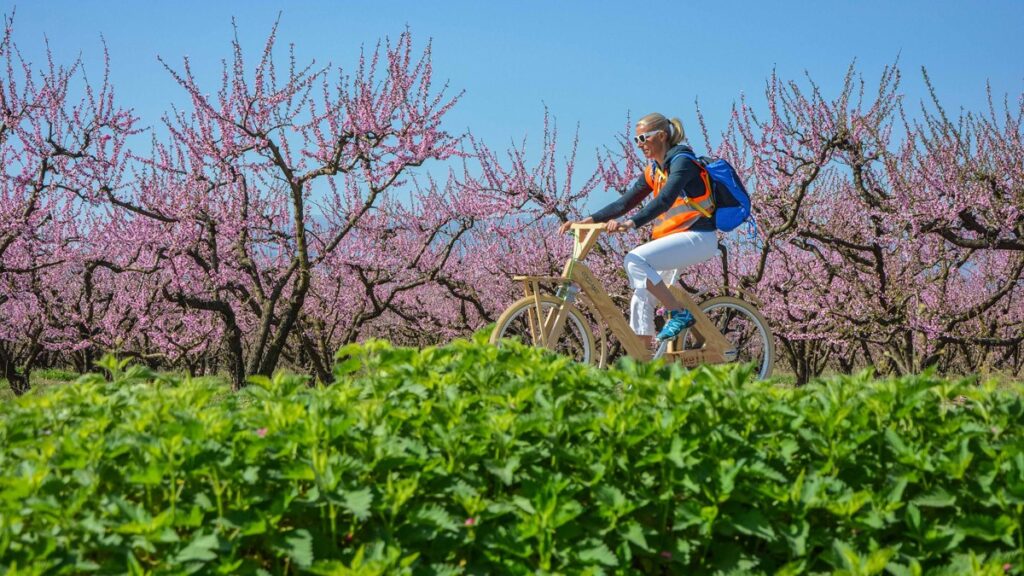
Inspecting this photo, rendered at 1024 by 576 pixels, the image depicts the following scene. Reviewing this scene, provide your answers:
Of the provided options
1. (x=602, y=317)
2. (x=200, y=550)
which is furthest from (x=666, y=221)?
(x=200, y=550)

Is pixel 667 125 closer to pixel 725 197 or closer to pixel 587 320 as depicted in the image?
pixel 725 197

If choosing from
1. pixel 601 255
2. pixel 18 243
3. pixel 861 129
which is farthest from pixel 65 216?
pixel 861 129

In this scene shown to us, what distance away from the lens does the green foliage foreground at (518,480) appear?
2662mm

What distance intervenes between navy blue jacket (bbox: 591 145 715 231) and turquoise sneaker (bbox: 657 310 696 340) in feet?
2.23

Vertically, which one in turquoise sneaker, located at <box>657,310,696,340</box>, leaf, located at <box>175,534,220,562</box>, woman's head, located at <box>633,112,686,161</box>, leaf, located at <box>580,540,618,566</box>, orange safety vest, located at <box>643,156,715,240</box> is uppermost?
woman's head, located at <box>633,112,686,161</box>

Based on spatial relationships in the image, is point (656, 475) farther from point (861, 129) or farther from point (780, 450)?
point (861, 129)

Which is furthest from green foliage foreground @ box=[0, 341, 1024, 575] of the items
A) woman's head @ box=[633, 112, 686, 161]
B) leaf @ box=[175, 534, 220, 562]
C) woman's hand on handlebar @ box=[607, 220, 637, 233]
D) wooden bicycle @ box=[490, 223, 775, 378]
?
woman's head @ box=[633, 112, 686, 161]

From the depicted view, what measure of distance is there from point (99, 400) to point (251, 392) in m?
0.55

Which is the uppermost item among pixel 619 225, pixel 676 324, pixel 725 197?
pixel 725 197

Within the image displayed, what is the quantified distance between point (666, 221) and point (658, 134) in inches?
27.0

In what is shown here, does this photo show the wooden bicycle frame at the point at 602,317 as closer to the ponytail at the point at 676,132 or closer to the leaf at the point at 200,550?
the ponytail at the point at 676,132

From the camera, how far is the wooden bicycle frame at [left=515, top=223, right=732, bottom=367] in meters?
6.86

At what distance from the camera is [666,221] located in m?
7.00

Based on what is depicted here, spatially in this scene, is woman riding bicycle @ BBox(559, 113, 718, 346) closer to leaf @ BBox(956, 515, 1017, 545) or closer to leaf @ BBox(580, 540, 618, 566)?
leaf @ BBox(956, 515, 1017, 545)
